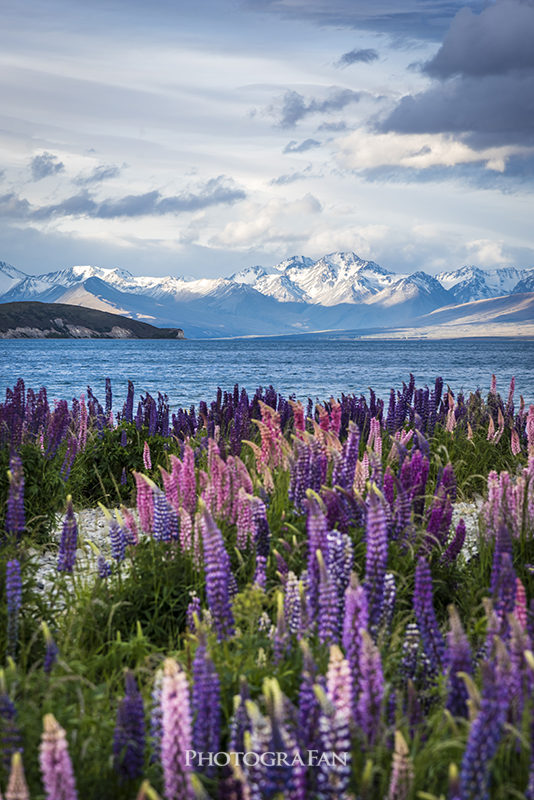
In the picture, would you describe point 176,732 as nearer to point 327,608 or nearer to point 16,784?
point 16,784

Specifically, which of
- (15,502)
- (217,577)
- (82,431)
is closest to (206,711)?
(217,577)

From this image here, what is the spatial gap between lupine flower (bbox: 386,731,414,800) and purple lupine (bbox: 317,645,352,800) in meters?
0.19

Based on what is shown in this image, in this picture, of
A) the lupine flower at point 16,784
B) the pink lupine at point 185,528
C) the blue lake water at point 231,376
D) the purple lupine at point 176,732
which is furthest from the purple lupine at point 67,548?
the blue lake water at point 231,376

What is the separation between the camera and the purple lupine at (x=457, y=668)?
3.06 metres

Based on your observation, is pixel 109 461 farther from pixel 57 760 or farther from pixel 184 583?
pixel 57 760

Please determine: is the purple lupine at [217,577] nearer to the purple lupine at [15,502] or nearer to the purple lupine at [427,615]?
the purple lupine at [427,615]

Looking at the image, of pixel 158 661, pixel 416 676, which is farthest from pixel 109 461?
pixel 416 676

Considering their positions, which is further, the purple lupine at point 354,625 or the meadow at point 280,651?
the purple lupine at point 354,625

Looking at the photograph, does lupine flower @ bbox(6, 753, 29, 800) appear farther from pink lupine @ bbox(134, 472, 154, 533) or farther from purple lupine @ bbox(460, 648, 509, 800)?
pink lupine @ bbox(134, 472, 154, 533)

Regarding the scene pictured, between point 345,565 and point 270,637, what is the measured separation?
71 cm

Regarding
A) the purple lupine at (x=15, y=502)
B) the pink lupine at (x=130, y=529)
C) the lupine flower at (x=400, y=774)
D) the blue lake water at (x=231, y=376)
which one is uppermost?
the purple lupine at (x=15, y=502)

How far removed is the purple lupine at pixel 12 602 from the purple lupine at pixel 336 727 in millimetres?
2640

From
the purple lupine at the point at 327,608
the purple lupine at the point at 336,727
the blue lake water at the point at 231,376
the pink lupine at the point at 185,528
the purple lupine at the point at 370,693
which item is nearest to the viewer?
the purple lupine at the point at 336,727

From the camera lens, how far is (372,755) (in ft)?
9.41
